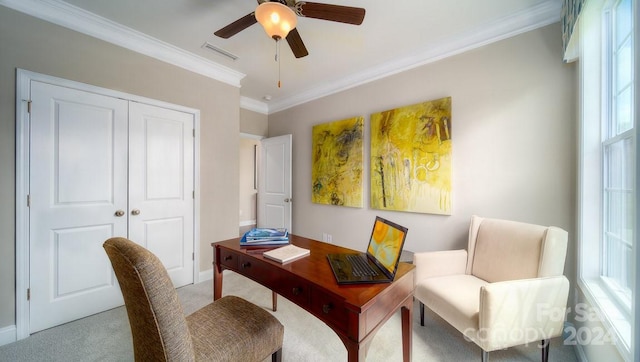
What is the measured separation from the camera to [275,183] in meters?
3.89

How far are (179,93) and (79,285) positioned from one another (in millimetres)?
2060

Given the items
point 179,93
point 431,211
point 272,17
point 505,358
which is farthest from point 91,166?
point 505,358

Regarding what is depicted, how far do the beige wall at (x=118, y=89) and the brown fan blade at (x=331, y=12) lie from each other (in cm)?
185

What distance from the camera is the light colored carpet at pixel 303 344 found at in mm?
1562

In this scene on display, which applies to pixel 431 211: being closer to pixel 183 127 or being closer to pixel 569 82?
pixel 569 82

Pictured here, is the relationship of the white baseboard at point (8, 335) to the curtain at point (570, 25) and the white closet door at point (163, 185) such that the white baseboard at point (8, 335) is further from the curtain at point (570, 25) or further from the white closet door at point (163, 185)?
the curtain at point (570, 25)

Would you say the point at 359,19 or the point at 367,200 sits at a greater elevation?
the point at 359,19

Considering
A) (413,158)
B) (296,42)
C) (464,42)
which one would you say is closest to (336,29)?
(296,42)

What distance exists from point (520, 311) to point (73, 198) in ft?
11.2

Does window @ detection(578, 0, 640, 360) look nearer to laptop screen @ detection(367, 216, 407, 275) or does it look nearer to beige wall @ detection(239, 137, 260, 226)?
laptop screen @ detection(367, 216, 407, 275)

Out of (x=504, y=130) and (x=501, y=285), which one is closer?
(x=501, y=285)

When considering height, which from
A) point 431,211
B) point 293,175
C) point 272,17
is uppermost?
point 272,17

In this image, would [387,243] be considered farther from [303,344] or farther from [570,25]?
[570,25]

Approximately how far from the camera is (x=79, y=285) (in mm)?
2006
